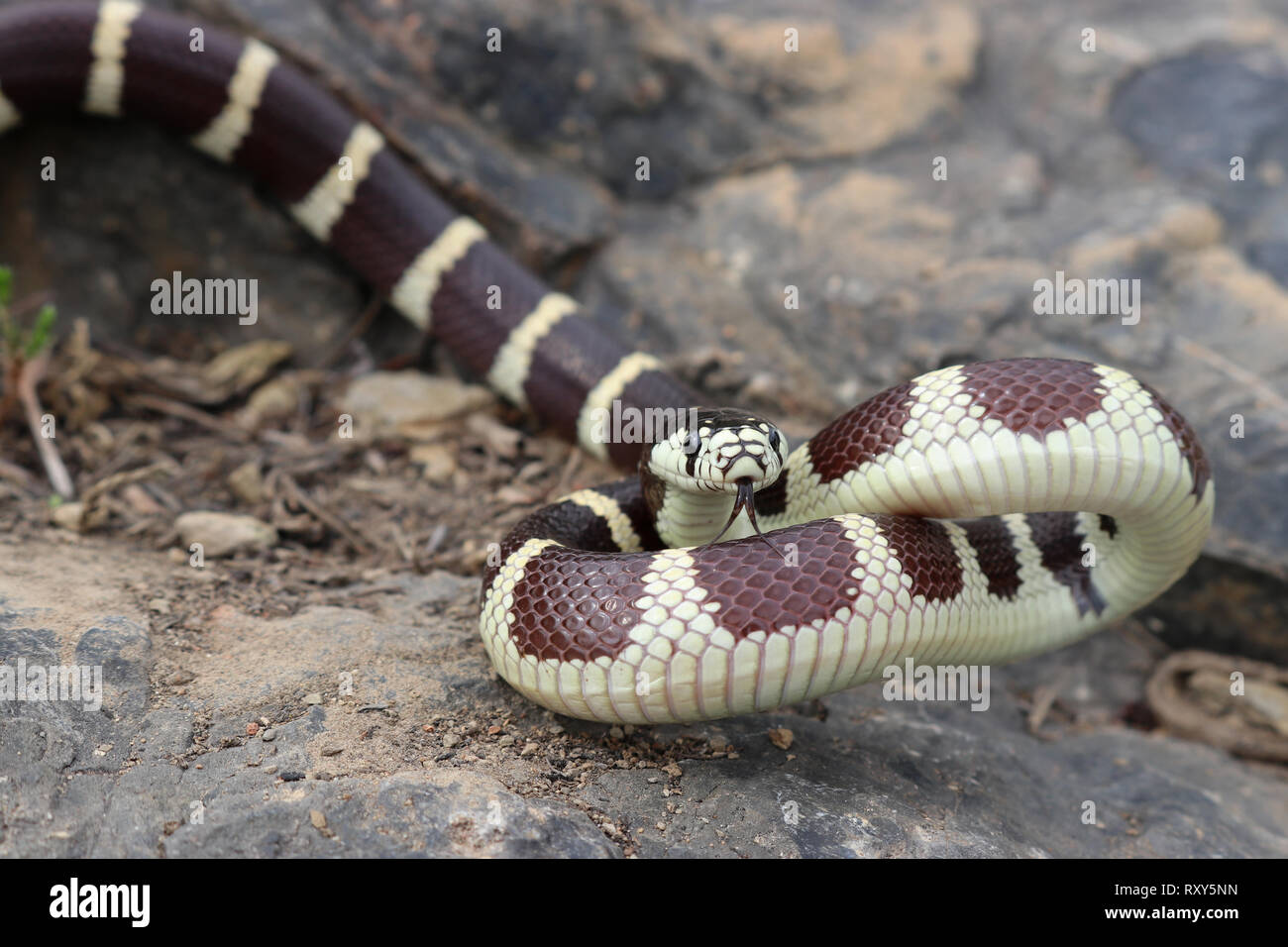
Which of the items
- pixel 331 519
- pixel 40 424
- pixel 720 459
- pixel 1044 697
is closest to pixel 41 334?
pixel 40 424

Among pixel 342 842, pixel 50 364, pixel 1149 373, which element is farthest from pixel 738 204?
pixel 342 842

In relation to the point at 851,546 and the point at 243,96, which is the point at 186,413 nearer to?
the point at 243,96

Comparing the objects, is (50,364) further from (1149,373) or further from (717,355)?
(1149,373)

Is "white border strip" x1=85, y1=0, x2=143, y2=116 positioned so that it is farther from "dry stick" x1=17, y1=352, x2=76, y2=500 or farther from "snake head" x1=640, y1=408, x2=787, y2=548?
"snake head" x1=640, y1=408, x2=787, y2=548

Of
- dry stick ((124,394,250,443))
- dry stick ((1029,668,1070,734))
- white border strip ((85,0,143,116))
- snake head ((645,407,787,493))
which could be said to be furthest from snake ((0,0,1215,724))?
white border strip ((85,0,143,116))

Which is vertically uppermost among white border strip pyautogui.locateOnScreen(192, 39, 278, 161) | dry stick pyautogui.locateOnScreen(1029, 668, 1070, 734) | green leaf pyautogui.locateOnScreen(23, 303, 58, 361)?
white border strip pyautogui.locateOnScreen(192, 39, 278, 161)

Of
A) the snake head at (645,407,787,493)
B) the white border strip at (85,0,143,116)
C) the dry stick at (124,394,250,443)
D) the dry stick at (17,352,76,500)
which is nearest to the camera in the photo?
the snake head at (645,407,787,493)
